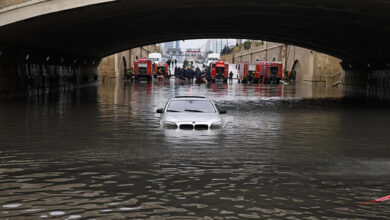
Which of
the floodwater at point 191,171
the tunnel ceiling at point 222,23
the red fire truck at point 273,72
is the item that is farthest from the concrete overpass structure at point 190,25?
the red fire truck at point 273,72

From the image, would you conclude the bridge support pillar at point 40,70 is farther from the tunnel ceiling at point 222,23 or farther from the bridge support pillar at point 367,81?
the bridge support pillar at point 367,81

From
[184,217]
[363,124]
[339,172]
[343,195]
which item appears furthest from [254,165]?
[363,124]

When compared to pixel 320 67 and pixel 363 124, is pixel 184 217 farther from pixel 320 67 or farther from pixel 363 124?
pixel 320 67

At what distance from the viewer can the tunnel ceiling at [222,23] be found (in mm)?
28781

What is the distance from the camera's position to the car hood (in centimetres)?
1603

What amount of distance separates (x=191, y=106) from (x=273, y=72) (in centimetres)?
6200

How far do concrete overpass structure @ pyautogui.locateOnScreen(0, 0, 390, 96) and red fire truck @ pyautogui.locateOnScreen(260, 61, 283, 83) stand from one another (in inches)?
850

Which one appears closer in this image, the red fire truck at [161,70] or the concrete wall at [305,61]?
the concrete wall at [305,61]

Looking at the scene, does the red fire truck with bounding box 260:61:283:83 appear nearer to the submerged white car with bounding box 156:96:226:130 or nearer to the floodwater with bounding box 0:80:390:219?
the floodwater with bounding box 0:80:390:219

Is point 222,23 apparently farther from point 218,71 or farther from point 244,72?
point 244,72

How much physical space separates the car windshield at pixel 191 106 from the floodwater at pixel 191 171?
85 centimetres

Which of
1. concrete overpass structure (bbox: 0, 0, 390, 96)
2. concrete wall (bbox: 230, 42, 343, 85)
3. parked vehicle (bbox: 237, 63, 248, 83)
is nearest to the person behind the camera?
concrete overpass structure (bbox: 0, 0, 390, 96)

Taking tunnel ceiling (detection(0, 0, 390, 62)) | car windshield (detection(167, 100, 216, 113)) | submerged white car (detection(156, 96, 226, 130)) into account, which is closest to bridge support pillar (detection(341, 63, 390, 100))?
tunnel ceiling (detection(0, 0, 390, 62))

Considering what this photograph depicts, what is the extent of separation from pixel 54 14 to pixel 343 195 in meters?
20.3
